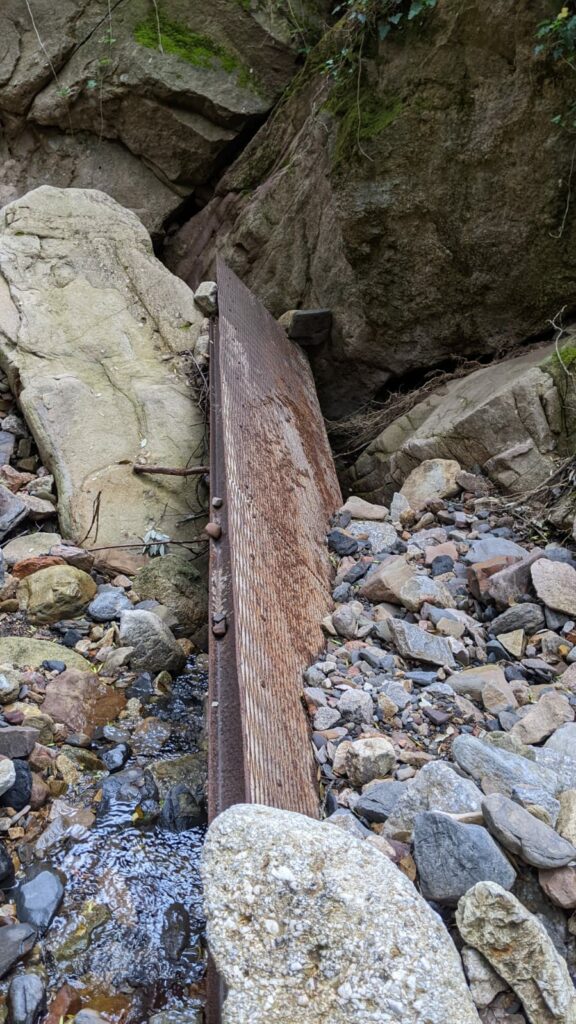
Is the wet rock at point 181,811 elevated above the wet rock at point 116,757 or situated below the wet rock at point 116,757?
below

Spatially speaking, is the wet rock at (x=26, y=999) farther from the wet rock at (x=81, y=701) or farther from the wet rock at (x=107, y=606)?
the wet rock at (x=107, y=606)

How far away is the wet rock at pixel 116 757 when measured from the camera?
204cm

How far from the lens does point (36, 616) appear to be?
105 inches

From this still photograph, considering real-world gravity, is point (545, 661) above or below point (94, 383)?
below

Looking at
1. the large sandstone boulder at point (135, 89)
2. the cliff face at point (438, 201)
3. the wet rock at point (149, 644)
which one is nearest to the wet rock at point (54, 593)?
the wet rock at point (149, 644)

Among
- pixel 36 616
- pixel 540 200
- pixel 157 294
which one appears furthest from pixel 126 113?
pixel 36 616

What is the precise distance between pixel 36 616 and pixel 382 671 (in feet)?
4.82

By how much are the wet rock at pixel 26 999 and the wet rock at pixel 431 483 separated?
227 cm

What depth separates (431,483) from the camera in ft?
10.5

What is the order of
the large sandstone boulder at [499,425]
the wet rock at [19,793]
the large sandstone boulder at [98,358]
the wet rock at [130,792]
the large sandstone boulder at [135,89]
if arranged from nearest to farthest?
1. the wet rock at [19,793]
2. the wet rock at [130,792]
3. the large sandstone boulder at [499,425]
4. the large sandstone boulder at [98,358]
5. the large sandstone boulder at [135,89]

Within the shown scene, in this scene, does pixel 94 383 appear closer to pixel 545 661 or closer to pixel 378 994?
pixel 545 661

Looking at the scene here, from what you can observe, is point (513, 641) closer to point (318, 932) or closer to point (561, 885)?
point (561, 885)

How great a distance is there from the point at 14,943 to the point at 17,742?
61 centimetres

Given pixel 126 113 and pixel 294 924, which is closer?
pixel 294 924
